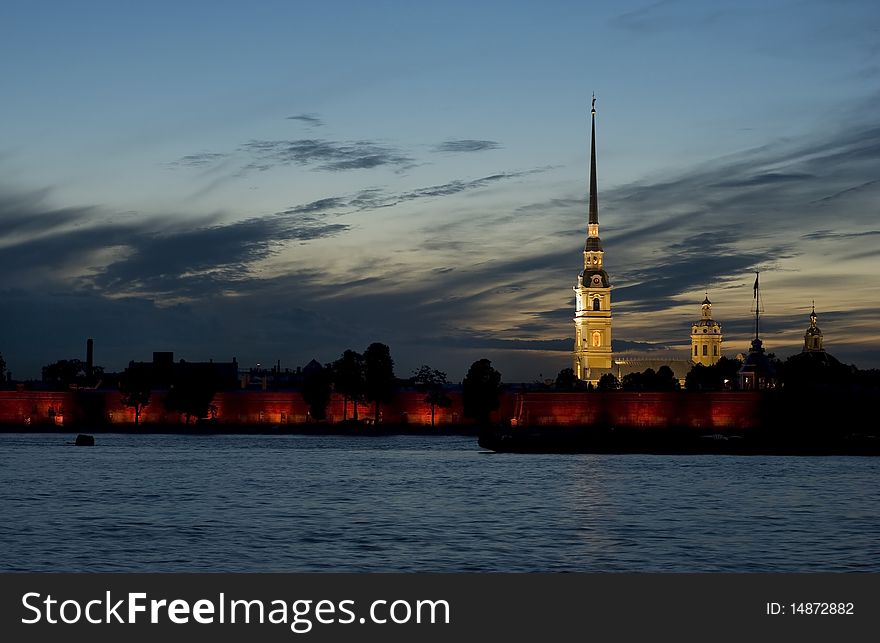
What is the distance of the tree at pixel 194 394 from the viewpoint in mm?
108188

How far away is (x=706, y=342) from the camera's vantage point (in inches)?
6762

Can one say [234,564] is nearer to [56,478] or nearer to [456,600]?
[456,600]

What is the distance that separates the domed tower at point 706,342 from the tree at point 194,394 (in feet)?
249

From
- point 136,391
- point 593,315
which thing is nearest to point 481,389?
point 136,391

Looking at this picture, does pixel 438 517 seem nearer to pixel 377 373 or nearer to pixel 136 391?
pixel 377 373

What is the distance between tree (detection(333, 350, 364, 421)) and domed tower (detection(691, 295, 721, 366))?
237 feet

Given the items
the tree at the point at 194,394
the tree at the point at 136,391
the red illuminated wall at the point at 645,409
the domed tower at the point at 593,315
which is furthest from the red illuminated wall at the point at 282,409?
the domed tower at the point at 593,315

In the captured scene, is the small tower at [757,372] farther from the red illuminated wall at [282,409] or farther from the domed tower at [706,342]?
the domed tower at [706,342]

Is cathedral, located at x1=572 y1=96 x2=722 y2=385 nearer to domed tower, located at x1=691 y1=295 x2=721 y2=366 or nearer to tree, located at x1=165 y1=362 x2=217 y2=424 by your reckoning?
domed tower, located at x1=691 y1=295 x2=721 y2=366

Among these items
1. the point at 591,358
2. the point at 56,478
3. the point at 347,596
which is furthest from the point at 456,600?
the point at 591,358

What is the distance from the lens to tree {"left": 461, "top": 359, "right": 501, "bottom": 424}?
345ft

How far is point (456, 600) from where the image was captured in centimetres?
1744

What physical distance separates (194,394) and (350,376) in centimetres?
1131

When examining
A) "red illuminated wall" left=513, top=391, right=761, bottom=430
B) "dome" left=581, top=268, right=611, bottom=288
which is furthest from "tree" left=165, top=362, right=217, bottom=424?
"dome" left=581, top=268, right=611, bottom=288
